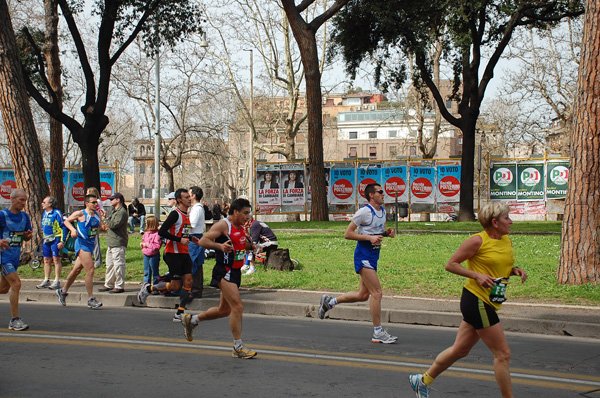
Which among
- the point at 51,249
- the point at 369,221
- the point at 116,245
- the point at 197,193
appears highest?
the point at 197,193

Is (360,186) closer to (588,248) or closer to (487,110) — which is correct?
(588,248)

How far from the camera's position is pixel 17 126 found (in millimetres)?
16391

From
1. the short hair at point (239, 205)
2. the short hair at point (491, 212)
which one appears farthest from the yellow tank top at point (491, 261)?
the short hair at point (239, 205)

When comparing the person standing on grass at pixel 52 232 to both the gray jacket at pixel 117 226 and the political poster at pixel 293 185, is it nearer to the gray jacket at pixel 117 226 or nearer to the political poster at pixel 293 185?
the gray jacket at pixel 117 226

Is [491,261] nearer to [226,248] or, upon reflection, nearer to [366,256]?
[226,248]

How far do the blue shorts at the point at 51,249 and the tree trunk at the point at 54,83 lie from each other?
38.6ft

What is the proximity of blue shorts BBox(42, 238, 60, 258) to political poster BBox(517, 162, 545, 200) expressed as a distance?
75.4ft

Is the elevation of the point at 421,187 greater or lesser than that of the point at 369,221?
greater

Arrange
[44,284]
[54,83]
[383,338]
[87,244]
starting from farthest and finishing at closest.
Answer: [54,83] < [44,284] < [87,244] < [383,338]

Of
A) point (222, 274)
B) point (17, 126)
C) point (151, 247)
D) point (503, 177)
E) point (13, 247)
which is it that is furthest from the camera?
point (503, 177)

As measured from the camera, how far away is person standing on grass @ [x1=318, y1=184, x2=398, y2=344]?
823cm

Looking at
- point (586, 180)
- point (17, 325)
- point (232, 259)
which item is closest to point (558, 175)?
point (586, 180)

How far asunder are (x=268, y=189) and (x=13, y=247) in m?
23.0

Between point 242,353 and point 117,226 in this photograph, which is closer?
point 242,353
